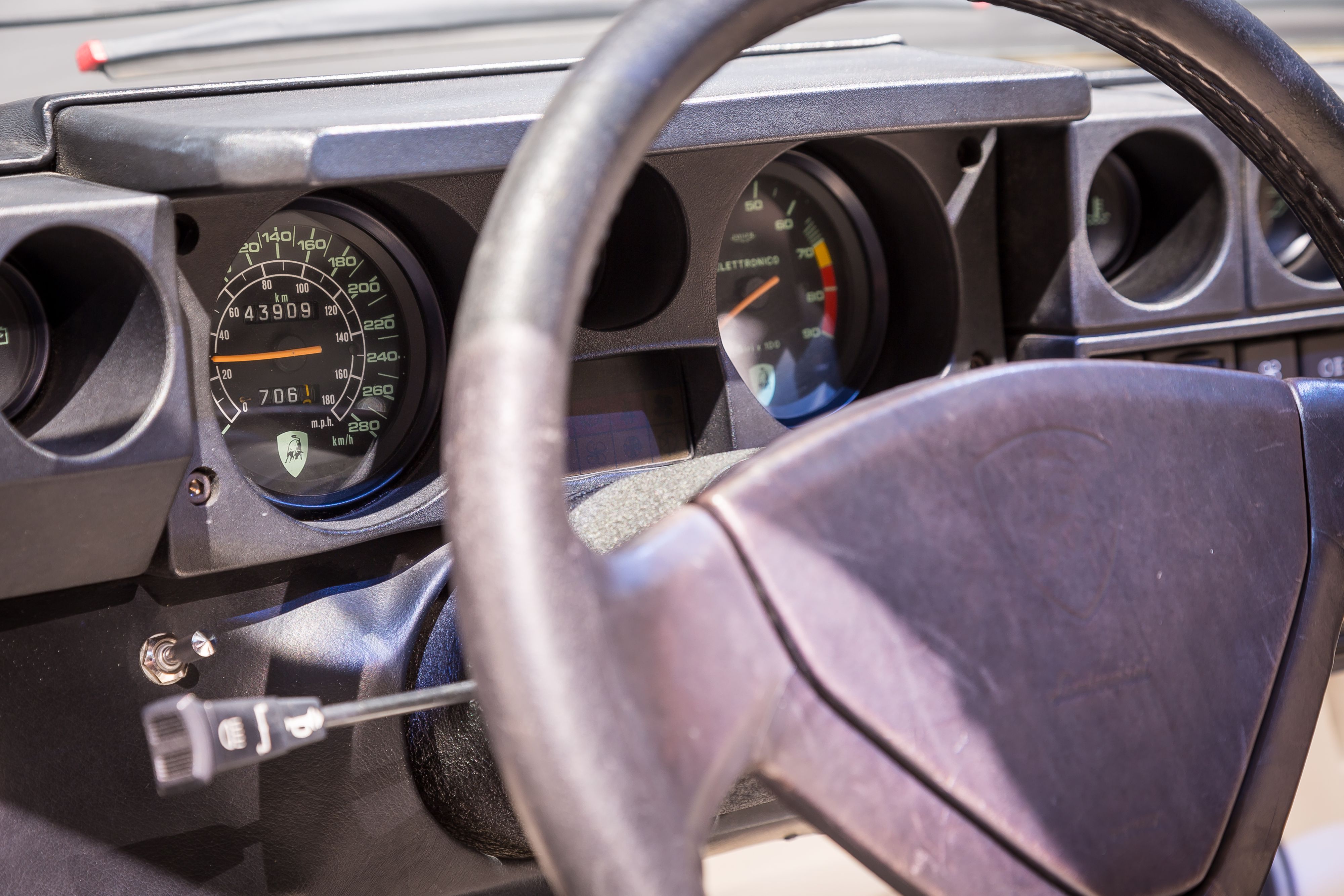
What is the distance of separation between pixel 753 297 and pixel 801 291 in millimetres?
66

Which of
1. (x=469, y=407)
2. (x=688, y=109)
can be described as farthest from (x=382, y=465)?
(x=469, y=407)

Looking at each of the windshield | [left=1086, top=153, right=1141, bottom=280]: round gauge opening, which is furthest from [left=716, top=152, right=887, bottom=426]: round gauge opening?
[left=1086, top=153, right=1141, bottom=280]: round gauge opening

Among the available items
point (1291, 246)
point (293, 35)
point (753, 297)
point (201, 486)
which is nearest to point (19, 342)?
point (201, 486)

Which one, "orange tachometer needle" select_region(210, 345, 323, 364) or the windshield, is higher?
the windshield

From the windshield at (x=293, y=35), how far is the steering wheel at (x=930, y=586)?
799mm

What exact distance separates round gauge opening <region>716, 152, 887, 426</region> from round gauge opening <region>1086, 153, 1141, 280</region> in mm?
333

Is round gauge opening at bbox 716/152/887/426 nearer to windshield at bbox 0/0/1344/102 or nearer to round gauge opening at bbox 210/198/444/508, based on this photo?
windshield at bbox 0/0/1344/102

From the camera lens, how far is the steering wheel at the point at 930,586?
560 mm

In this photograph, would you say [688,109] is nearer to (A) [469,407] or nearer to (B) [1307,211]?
(B) [1307,211]

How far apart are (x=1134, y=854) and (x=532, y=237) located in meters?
0.50

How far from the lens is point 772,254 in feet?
5.24

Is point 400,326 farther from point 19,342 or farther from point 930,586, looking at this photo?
point 930,586

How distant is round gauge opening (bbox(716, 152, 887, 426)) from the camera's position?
1571 mm

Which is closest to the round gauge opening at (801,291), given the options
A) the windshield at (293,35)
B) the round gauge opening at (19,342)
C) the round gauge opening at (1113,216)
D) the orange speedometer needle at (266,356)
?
the windshield at (293,35)
